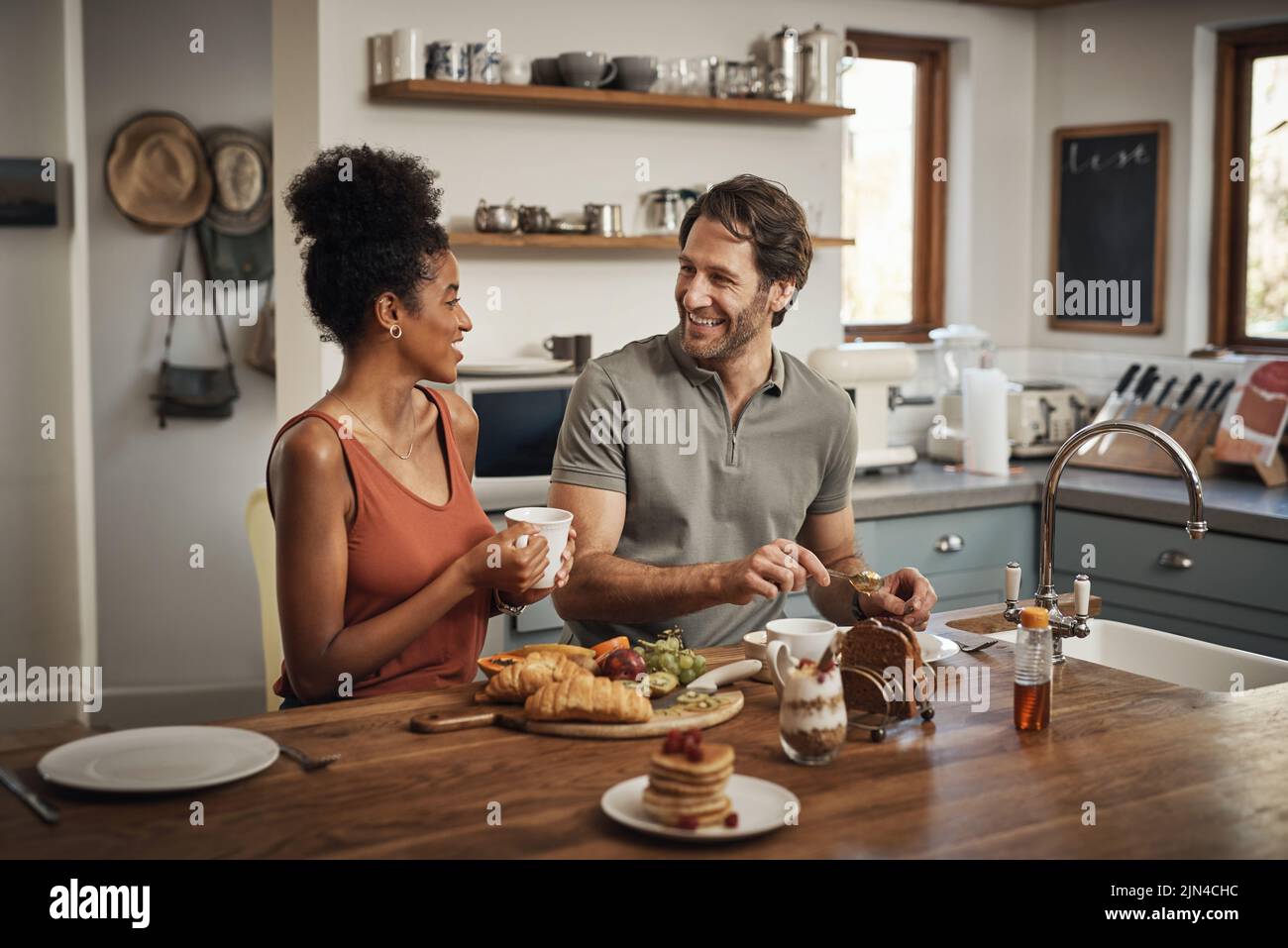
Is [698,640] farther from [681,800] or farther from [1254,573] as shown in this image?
[1254,573]

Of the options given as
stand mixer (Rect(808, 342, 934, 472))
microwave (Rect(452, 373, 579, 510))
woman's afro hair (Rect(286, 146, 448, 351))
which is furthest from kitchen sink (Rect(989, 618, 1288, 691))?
stand mixer (Rect(808, 342, 934, 472))

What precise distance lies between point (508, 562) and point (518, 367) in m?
1.69

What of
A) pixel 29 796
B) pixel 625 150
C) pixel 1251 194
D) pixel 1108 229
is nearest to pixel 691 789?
pixel 29 796

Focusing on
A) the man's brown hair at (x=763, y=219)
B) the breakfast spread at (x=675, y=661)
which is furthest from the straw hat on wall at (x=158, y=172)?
the breakfast spread at (x=675, y=661)

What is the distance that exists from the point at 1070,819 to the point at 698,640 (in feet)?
3.44

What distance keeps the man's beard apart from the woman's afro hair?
19.7 inches

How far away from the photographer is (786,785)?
1607 mm

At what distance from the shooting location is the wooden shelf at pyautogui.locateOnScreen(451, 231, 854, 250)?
3686 mm

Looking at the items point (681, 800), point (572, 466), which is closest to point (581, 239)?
point (572, 466)

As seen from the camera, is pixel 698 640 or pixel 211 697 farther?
pixel 211 697

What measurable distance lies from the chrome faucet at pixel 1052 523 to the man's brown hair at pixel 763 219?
0.69 meters

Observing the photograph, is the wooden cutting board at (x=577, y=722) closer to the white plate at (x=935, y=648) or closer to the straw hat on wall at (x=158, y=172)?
the white plate at (x=935, y=648)
